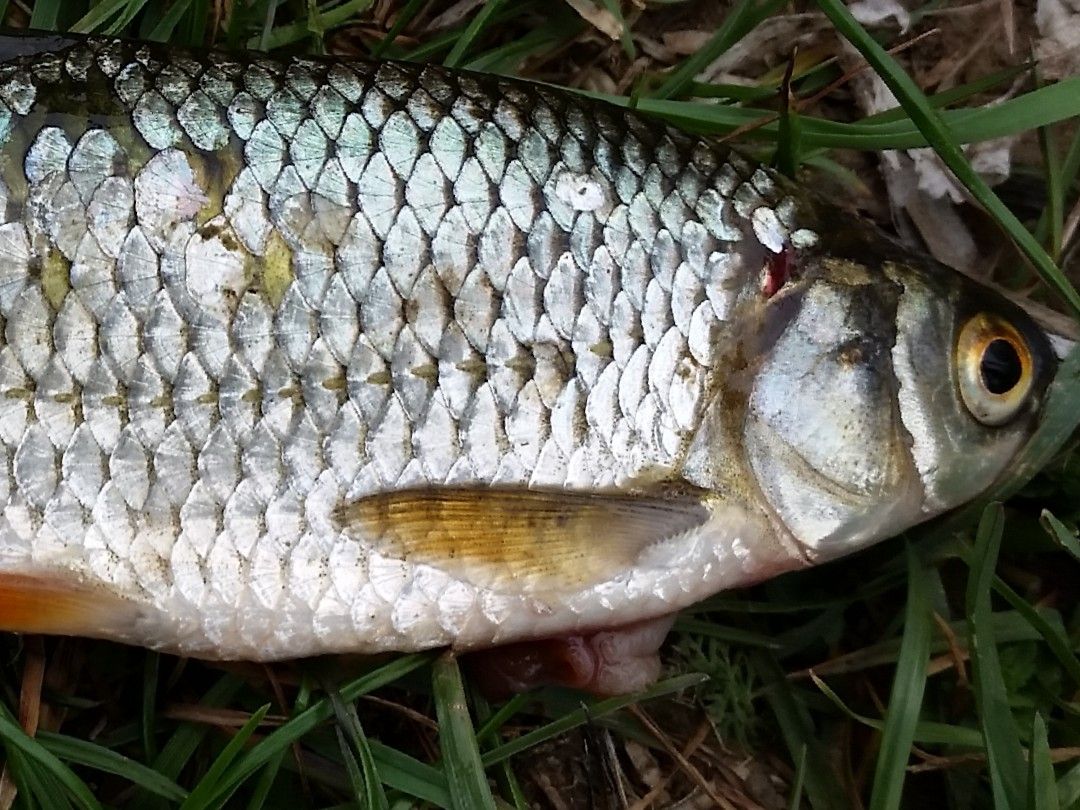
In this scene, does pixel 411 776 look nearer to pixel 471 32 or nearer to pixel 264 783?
pixel 264 783

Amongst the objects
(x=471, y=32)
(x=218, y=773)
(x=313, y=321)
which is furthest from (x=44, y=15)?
(x=218, y=773)

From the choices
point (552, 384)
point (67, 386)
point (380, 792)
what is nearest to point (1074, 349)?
point (552, 384)

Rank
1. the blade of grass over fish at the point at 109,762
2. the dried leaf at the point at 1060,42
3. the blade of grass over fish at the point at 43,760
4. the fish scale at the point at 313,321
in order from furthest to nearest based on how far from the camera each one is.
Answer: the dried leaf at the point at 1060,42 < the blade of grass over fish at the point at 109,762 < the blade of grass over fish at the point at 43,760 < the fish scale at the point at 313,321

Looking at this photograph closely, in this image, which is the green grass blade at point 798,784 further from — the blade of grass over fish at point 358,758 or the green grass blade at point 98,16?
the green grass blade at point 98,16

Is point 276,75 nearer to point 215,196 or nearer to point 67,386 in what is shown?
point 215,196

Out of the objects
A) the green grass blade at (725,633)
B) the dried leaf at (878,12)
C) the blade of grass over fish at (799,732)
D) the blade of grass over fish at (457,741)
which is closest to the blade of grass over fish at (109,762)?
the blade of grass over fish at (457,741)

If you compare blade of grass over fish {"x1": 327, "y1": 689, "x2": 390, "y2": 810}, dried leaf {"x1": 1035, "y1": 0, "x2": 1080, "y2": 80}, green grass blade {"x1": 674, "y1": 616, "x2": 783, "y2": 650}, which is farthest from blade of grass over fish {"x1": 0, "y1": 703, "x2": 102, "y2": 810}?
dried leaf {"x1": 1035, "y1": 0, "x2": 1080, "y2": 80}

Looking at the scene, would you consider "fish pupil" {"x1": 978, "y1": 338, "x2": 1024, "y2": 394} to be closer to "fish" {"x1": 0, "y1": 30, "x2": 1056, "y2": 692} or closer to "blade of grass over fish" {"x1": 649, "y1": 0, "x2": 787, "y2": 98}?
"fish" {"x1": 0, "y1": 30, "x2": 1056, "y2": 692}
